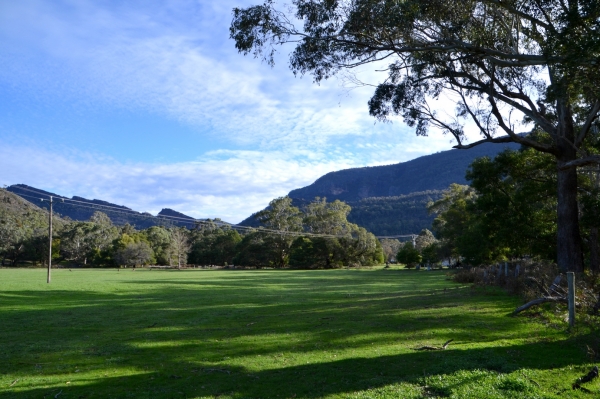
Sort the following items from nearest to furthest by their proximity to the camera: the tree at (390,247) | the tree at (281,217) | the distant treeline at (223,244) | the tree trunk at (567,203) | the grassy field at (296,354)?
the grassy field at (296,354)
the tree trunk at (567,203)
the distant treeline at (223,244)
the tree at (281,217)
the tree at (390,247)

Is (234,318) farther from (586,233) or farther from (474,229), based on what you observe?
(474,229)

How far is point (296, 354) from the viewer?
8.77 meters

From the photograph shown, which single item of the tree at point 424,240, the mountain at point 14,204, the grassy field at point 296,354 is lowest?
the grassy field at point 296,354

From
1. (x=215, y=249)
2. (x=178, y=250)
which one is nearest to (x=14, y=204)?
(x=178, y=250)

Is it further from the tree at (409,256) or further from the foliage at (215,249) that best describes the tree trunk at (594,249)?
the foliage at (215,249)

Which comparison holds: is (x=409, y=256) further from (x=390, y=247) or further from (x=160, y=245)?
(x=160, y=245)

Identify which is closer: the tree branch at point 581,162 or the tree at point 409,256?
the tree branch at point 581,162

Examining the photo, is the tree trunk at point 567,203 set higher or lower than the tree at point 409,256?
higher

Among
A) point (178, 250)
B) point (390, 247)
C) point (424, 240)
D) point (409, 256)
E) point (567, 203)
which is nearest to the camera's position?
point (567, 203)

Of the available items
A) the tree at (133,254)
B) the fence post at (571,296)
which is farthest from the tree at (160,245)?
the fence post at (571,296)

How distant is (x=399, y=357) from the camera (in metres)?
8.17

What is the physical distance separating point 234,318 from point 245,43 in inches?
323

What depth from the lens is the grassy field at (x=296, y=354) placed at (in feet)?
21.4

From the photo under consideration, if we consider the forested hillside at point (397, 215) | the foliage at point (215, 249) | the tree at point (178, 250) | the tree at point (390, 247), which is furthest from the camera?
the forested hillside at point (397, 215)
